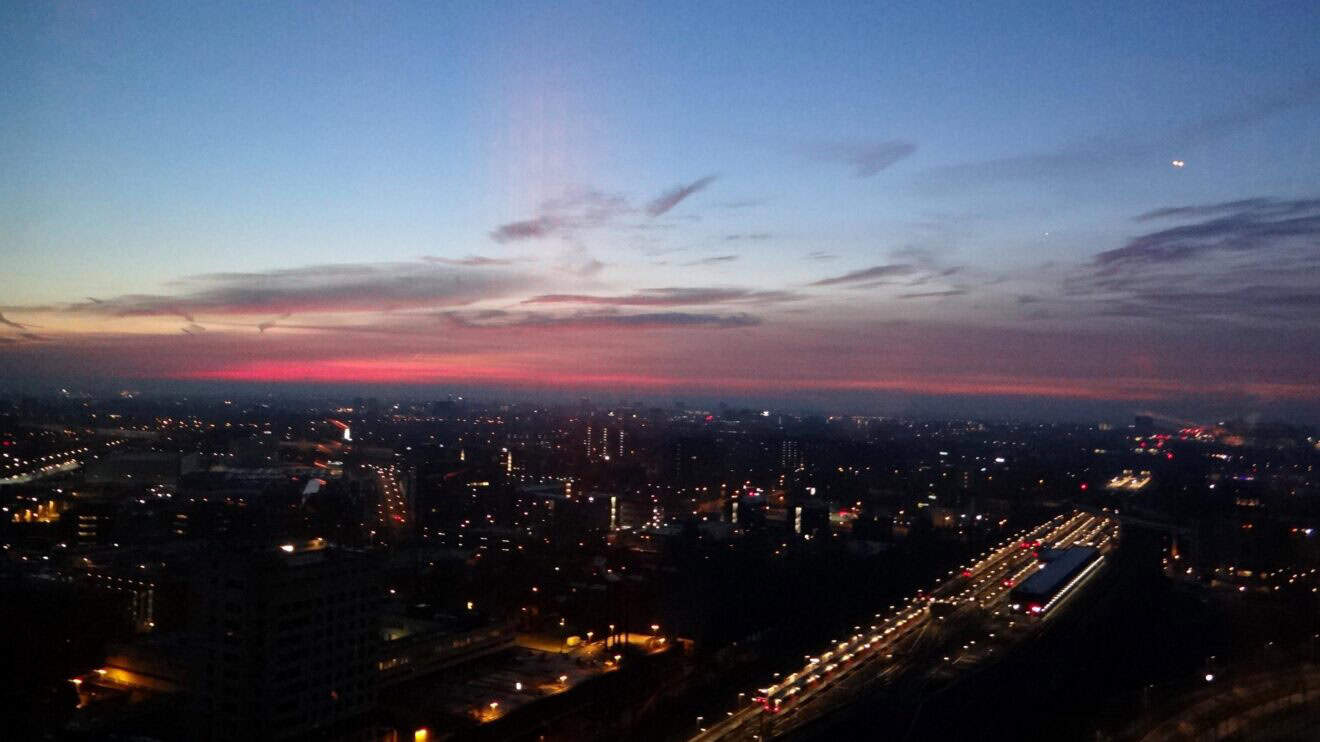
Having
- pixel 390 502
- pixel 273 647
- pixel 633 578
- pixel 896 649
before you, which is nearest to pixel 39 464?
pixel 390 502

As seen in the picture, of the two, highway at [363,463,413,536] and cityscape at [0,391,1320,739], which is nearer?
cityscape at [0,391,1320,739]

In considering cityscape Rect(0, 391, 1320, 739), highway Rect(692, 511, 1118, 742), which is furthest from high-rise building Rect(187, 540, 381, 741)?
highway Rect(692, 511, 1118, 742)

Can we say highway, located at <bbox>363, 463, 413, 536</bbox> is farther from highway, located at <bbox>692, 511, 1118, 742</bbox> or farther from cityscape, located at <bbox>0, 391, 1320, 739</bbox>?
highway, located at <bbox>692, 511, 1118, 742</bbox>

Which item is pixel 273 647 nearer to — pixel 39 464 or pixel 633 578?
pixel 633 578

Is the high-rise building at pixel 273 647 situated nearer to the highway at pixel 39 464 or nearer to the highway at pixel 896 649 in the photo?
the highway at pixel 896 649

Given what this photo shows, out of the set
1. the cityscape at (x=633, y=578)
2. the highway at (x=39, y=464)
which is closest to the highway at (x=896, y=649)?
the cityscape at (x=633, y=578)

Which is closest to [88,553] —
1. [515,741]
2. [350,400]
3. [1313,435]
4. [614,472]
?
[515,741]

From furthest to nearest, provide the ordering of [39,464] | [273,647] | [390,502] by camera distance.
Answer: [390,502]
[39,464]
[273,647]

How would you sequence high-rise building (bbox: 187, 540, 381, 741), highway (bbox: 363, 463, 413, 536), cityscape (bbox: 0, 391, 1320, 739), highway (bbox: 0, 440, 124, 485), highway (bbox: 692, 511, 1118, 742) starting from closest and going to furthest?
high-rise building (bbox: 187, 540, 381, 741) < cityscape (bbox: 0, 391, 1320, 739) < highway (bbox: 692, 511, 1118, 742) < highway (bbox: 0, 440, 124, 485) < highway (bbox: 363, 463, 413, 536)

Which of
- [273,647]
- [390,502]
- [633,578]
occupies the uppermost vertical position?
[273,647]
